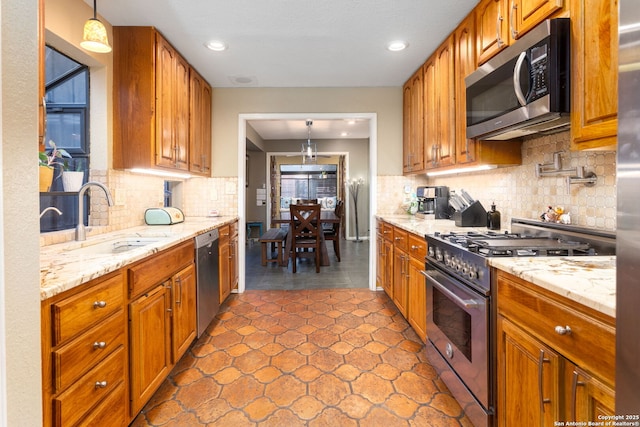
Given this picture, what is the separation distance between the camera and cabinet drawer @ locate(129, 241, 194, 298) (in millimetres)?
Answer: 1502

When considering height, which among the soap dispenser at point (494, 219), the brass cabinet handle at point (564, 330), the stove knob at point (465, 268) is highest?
the soap dispenser at point (494, 219)

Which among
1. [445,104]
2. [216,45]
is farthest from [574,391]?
[216,45]

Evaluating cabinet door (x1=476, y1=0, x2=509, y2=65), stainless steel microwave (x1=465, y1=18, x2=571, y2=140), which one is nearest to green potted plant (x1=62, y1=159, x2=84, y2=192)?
stainless steel microwave (x1=465, y1=18, x2=571, y2=140)

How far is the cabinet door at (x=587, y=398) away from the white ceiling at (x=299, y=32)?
2221 mm

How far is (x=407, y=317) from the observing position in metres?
2.62

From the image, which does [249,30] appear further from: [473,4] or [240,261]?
[240,261]

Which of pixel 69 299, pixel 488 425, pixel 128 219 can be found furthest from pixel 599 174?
pixel 128 219

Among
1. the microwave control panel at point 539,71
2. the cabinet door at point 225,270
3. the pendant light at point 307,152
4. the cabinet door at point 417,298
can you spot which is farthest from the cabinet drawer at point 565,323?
the pendant light at point 307,152

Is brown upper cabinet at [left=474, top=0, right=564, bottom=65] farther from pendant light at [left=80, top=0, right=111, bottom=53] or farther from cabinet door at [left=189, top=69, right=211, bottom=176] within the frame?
cabinet door at [left=189, top=69, right=211, bottom=176]

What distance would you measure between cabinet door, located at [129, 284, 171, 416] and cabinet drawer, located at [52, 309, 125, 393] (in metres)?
0.11

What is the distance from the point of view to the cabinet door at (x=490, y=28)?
1834mm

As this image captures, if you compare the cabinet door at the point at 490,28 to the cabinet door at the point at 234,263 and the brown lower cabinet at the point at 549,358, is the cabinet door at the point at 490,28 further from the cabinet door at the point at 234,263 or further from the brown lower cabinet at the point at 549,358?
the cabinet door at the point at 234,263

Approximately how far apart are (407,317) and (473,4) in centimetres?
231

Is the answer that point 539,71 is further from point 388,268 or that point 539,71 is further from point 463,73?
point 388,268
